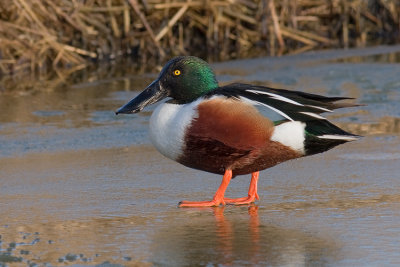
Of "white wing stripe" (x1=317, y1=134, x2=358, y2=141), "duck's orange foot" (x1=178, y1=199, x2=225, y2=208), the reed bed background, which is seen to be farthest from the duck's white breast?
the reed bed background

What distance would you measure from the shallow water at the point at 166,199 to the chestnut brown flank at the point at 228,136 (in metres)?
0.24

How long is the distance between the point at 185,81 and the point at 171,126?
30cm

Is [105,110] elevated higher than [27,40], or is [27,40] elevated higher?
[27,40]

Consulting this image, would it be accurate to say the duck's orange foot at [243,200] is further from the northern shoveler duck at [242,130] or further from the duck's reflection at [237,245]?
the duck's reflection at [237,245]

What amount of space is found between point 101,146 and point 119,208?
163 cm

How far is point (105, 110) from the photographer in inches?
266

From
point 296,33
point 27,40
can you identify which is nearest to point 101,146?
point 27,40

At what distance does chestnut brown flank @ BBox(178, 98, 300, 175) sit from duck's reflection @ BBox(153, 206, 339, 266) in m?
0.34

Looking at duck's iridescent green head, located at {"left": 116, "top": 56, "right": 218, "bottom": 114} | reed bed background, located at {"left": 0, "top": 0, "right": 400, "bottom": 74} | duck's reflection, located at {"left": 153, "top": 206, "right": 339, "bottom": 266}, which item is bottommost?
duck's reflection, located at {"left": 153, "top": 206, "right": 339, "bottom": 266}

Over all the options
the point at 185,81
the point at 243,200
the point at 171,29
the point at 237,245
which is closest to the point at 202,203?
the point at 243,200

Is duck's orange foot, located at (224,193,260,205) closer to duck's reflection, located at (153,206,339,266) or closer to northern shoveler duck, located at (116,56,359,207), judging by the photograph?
northern shoveler duck, located at (116,56,359,207)

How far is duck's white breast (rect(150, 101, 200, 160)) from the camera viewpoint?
3881 mm

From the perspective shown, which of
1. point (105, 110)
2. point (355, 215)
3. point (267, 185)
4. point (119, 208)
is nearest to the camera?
point (355, 215)

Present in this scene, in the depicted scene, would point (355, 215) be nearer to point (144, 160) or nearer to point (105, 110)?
point (144, 160)
